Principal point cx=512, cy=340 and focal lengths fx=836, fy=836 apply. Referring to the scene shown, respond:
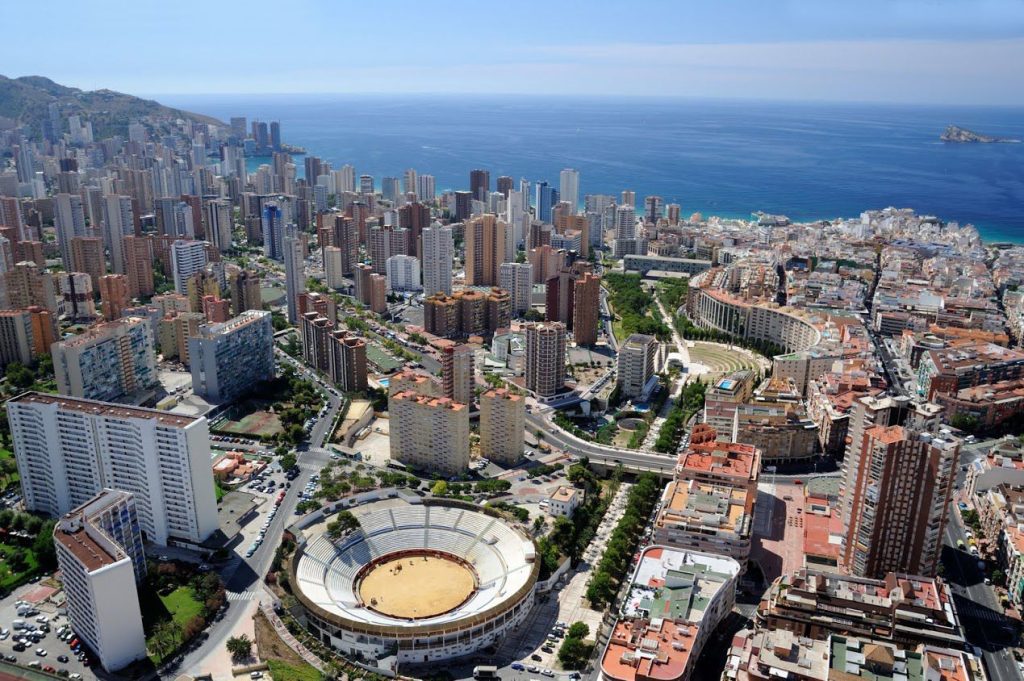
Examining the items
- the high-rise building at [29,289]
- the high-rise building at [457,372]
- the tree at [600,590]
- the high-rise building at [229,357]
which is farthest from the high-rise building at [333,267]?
the tree at [600,590]

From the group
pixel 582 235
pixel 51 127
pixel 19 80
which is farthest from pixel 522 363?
pixel 19 80

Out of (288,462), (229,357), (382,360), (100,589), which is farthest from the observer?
(382,360)

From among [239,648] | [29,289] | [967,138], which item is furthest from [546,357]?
[967,138]

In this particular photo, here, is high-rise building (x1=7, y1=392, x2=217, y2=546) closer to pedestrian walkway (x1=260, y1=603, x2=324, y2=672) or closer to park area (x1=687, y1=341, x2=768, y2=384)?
pedestrian walkway (x1=260, y1=603, x2=324, y2=672)

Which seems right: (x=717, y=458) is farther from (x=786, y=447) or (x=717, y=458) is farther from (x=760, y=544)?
(x=786, y=447)

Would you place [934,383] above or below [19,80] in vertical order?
below

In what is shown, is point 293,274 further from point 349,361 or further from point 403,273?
point 349,361

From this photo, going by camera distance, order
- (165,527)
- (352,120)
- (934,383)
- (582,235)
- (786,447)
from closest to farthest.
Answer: (165,527) < (786,447) < (934,383) < (582,235) < (352,120)

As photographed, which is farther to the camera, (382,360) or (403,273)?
(403,273)
